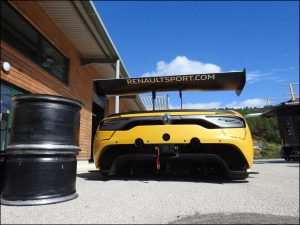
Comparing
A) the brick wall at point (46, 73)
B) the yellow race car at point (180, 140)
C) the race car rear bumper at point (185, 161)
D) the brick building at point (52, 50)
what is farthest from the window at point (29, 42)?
the race car rear bumper at point (185, 161)

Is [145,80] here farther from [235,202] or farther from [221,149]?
[235,202]

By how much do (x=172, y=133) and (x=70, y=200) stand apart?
49.8 inches

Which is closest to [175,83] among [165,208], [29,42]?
[165,208]

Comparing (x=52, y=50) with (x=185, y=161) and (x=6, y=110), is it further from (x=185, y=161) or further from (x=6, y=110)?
(x=185, y=161)

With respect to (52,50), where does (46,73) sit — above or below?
below

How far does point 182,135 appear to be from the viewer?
9.73 feet

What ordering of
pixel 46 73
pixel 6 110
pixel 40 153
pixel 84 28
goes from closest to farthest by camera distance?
pixel 40 153 → pixel 6 110 → pixel 46 73 → pixel 84 28

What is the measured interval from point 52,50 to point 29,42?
1.50 m

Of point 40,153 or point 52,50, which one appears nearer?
point 40,153

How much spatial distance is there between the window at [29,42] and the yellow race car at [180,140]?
4835 millimetres

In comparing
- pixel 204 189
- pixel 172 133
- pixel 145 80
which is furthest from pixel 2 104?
pixel 204 189

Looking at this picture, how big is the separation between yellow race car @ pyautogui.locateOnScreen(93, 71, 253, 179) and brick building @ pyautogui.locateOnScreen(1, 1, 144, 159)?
310 cm

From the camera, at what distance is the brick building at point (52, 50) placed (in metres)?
6.95

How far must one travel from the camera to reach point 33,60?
26.8 ft
